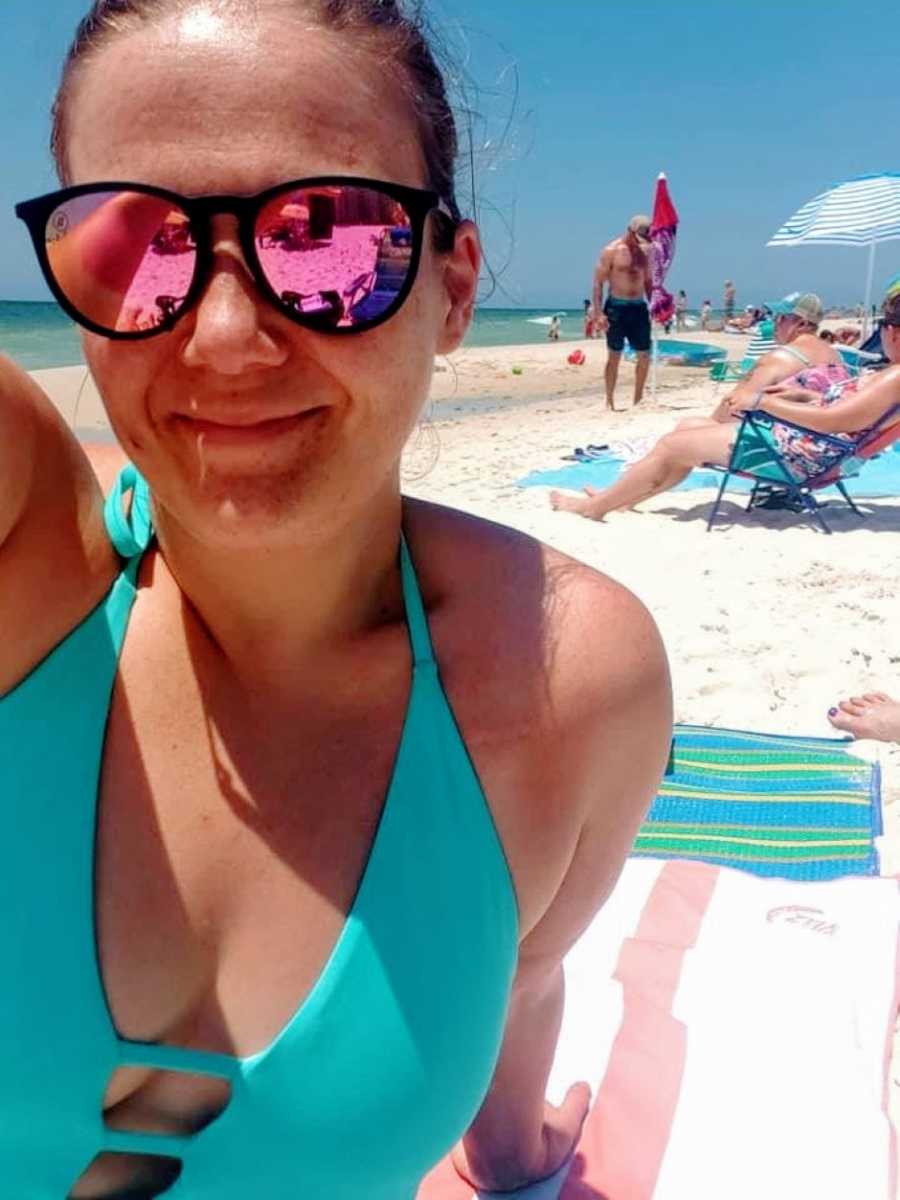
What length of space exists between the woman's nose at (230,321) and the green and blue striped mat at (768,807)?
2098mm

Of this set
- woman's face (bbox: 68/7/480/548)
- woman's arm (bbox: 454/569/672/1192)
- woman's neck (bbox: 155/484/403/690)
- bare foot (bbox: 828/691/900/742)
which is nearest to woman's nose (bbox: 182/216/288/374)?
woman's face (bbox: 68/7/480/548)

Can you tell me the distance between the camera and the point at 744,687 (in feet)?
11.9

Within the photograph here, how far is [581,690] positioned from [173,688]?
0.44m

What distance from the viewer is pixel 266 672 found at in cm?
118

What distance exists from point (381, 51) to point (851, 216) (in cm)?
1204

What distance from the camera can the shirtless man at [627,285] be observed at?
10938mm

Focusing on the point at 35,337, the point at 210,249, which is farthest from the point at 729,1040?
the point at 35,337

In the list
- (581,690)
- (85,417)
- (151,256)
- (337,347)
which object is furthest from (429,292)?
(85,417)

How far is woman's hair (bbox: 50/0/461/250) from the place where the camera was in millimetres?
990

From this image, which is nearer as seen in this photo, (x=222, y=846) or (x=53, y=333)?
(x=222, y=846)

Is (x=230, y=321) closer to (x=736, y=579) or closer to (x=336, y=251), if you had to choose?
(x=336, y=251)

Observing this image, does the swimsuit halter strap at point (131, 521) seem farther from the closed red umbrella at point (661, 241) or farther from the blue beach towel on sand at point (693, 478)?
the closed red umbrella at point (661, 241)

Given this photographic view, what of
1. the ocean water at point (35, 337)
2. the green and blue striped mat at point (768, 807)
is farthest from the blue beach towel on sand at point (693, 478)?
the ocean water at point (35, 337)

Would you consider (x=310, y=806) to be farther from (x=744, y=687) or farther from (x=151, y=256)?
A: (x=744, y=687)
